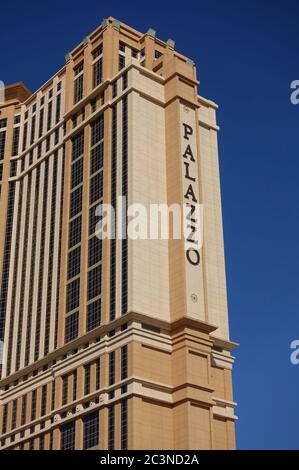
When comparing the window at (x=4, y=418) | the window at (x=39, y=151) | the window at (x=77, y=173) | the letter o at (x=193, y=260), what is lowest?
the window at (x=4, y=418)

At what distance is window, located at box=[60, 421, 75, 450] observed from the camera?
114562 mm

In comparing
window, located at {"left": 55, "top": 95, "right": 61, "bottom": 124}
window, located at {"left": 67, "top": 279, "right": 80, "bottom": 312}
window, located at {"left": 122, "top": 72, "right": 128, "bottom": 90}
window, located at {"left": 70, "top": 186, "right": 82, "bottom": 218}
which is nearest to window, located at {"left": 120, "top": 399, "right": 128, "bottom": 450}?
window, located at {"left": 67, "top": 279, "right": 80, "bottom": 312}

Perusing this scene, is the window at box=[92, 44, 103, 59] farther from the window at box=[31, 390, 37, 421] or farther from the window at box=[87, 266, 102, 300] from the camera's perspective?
the window at box=[31, 390, 37, 421]

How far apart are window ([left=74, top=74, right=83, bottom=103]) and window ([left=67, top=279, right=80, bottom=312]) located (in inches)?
1461

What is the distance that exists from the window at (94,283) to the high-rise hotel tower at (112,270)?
34 cm

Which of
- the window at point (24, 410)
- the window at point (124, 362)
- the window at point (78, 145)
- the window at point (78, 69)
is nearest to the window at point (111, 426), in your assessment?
the window at point (124, 362)

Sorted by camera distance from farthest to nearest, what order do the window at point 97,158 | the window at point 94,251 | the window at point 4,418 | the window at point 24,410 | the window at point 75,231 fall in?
the window at point 97,158 < the window at point 75,231 < the window at point 4,418 < the window at point 24,410 < the window at point 94,251

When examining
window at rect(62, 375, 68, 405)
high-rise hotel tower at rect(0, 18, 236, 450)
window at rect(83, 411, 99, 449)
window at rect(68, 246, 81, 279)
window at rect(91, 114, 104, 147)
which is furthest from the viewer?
window at rect(91, 114, 104, 147)

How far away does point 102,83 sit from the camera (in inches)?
5482

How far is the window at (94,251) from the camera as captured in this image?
409 feet

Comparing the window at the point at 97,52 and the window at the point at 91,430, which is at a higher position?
the window at the point at 97,52

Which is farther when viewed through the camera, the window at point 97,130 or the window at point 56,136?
the window at point 56,136

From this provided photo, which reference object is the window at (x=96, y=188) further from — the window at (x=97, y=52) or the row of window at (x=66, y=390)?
the row of window at (x=66, y=390)

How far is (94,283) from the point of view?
123m
